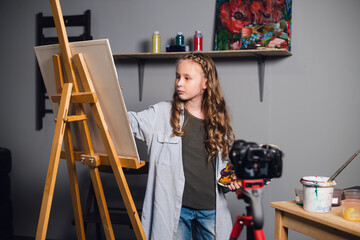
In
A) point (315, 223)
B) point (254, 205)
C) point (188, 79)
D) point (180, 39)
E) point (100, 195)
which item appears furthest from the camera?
point (180, 39)

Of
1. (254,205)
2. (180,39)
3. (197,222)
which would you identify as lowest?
(197,222)

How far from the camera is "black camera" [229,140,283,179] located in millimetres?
1020

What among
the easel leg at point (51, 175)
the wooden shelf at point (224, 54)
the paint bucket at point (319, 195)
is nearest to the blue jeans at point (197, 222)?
the paint bucket at point (319, 195)

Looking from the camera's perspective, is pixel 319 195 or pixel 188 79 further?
pixel 188 79

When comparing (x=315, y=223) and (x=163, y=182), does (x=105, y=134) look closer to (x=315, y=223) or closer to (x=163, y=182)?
(x=163, y=182)

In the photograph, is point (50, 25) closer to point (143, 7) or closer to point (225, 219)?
point (143, 7)

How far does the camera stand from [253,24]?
8.95ft

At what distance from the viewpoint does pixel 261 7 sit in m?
2.73

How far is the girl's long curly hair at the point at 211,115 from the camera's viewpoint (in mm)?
1913

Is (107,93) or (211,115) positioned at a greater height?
(107,93)

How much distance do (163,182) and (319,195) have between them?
72 cm

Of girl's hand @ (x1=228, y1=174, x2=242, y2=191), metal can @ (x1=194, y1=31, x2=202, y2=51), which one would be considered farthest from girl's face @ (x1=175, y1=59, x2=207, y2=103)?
metal can @ (x1=194, y1=31, x2=202, y2=51)

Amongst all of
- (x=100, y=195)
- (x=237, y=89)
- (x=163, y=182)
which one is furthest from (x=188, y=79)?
(x=237, y=89)

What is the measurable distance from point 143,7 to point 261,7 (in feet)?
3.19
